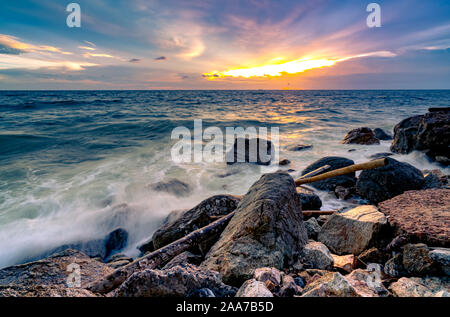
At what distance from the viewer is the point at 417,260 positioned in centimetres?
196

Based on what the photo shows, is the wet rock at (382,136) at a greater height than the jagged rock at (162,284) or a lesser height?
greater

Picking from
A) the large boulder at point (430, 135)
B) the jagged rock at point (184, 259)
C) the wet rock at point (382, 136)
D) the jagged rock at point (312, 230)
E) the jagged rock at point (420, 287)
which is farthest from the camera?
the wet rock at point (382, 136)

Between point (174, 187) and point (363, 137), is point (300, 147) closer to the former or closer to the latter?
point (363, 137)

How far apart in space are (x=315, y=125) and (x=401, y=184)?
57.0 feet

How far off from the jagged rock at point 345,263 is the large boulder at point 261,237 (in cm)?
40

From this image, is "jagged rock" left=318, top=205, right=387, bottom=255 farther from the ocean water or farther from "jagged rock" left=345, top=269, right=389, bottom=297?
the ocean water

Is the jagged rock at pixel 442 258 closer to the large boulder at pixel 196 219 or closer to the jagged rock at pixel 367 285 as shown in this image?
the jagged rock at pixel 367 285

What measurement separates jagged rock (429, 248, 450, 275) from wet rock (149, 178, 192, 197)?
6.64m

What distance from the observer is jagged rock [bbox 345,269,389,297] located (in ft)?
5.28

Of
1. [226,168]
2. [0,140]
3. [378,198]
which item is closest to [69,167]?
[226,168]

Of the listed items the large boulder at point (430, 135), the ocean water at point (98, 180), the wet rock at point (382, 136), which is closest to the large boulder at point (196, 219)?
the ocean water at point (98, 180)

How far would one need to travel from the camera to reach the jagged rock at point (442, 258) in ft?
5.90

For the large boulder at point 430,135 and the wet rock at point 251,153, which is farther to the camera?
the wet rock at point 251,153

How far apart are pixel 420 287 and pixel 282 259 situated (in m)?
1.13
